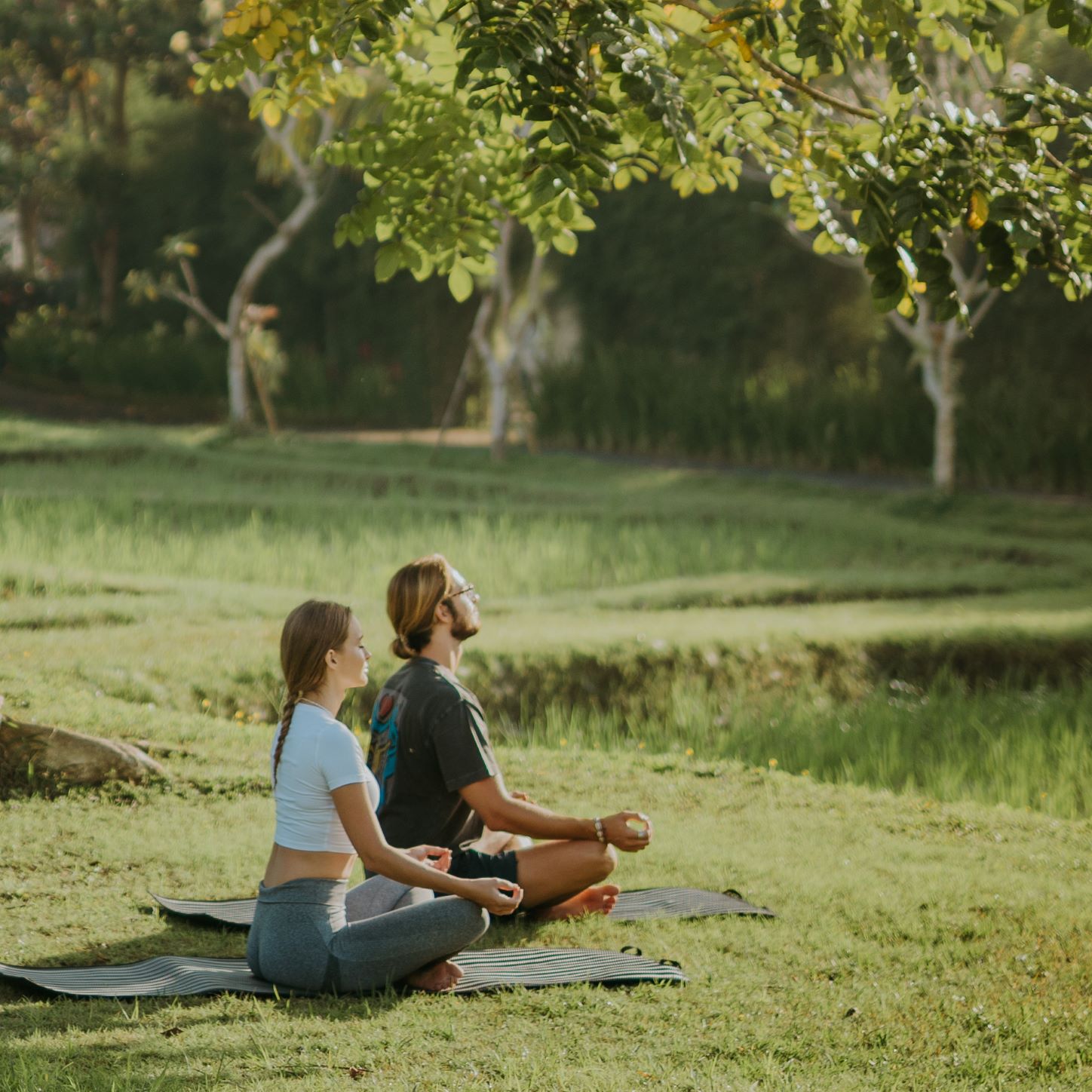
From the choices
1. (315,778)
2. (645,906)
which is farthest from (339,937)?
(645,906)

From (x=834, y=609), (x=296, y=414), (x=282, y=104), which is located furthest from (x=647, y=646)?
(x=296, y=414)

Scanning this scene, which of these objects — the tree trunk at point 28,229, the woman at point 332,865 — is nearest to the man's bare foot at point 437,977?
the woman at point 332,865

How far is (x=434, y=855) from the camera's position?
389cm

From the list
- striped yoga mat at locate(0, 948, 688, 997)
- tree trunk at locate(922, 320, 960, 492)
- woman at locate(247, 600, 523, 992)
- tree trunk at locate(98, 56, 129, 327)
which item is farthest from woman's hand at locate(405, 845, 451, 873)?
tree trunk at locate(98, 56, 129, 327)

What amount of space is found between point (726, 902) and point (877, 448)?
46.5 ft

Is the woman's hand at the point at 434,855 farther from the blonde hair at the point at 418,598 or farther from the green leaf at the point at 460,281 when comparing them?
the green leaf at the point at 460,281

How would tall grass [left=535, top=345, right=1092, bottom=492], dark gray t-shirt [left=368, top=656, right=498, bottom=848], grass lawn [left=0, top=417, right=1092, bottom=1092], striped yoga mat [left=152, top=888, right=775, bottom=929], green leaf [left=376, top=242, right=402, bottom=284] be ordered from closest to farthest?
grass lawn [left=0, top=417, right=1092, bottom=1092] → dark gray t-shirt [left=368, top=656, right=498, bottom=848] → striped yoga mat [left=152, top=888, right=775, bottom=929] → green leaf [left=376, top=242, right=402, bottom=284] → tall grass [left=535, top=345, right=1092, bottom=492]

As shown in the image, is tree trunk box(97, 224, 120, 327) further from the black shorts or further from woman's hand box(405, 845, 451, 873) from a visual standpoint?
woman's hand box(405, 845, 451, 873)

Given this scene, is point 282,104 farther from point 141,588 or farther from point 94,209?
point 94,209

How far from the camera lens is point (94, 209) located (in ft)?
88.4

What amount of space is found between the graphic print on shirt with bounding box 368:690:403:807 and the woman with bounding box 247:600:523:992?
429 millimetres

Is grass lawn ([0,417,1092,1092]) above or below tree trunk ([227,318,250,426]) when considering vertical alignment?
below

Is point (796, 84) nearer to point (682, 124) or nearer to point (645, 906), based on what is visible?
point (682, 124)

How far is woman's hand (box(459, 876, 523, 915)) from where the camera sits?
3766 millimetres
